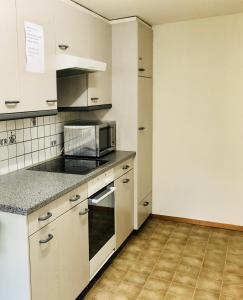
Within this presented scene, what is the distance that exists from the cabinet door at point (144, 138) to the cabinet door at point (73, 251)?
113 centimetres

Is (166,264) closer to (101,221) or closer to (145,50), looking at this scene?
(101,221)

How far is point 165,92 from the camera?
334cm

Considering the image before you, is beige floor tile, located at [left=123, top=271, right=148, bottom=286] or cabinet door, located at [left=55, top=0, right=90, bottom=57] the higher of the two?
cabinet door, located at [left=55, top=0, right=90, bottom=57]

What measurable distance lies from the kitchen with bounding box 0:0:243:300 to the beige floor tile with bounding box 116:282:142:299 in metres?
0.01

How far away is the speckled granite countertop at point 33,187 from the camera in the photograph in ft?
5.16

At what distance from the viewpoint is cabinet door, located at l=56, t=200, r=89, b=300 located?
187 centimetres

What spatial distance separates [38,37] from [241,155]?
88.3 inches

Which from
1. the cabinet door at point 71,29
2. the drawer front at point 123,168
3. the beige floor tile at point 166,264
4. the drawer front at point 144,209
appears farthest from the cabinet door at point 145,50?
the beige floor tile at point 166,264

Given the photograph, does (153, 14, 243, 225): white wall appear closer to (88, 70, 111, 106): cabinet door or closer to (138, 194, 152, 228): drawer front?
(138, 194, 152, 228): drawer front

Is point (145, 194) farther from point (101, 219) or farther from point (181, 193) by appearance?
point (101, 219)

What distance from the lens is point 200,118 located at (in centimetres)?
324

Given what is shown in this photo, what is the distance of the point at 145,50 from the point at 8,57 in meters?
1.66

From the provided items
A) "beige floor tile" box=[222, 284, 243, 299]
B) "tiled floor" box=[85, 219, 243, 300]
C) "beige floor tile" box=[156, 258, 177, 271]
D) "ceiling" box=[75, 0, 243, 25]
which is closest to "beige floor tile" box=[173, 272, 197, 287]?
"tiled floor" box=[85, 219, 243, 300]

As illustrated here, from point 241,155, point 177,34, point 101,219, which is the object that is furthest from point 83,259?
point 177,34
